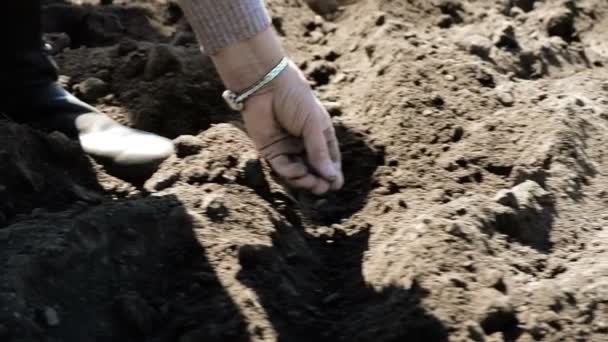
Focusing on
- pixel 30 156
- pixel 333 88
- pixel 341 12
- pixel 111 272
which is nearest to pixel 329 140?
pixel 111 272

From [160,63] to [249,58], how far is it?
1.12 metres

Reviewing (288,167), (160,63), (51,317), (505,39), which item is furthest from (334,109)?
(51,317)

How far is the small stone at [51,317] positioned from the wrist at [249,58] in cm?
64

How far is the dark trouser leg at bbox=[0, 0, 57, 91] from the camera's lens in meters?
3.45

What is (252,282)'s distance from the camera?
109 inches

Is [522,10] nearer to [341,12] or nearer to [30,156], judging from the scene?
[341,12]

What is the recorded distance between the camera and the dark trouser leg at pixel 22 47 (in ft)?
11.3

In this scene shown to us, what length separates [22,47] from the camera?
3.50 metres

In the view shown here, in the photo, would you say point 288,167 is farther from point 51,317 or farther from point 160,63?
point 160,63

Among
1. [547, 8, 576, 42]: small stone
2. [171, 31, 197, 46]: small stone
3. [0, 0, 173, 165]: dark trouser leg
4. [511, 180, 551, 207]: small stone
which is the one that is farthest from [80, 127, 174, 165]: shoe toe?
[547, 8, 576, 42]: small stone

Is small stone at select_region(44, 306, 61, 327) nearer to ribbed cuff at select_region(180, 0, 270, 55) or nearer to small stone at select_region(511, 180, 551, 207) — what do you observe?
ribbed cuff at select_region(180, 0, 270, 55)

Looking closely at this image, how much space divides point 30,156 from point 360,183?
0.90m

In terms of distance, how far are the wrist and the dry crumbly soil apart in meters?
0.38

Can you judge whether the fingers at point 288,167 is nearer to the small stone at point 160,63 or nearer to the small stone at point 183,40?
the small stone at point 160,63
